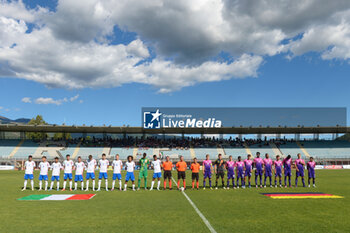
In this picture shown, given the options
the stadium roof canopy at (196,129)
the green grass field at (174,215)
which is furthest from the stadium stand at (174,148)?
the green grass field at (174,215)

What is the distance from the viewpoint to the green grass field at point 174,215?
6824 mm

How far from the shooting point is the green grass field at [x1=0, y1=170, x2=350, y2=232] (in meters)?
6.82

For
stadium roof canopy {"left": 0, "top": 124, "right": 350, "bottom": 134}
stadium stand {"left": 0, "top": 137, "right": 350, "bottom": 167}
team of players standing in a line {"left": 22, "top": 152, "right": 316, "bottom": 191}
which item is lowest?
stadium stand {"left": 0, "top": 137, "right": 350, "bottom": 167}

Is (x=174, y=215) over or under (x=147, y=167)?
under

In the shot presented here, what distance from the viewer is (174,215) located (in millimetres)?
8297

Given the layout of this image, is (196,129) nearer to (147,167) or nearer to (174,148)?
(174,148)

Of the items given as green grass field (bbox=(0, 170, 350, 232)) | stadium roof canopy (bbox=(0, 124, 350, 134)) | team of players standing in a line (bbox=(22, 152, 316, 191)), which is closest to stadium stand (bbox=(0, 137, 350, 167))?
stadium roof canopy (bbox=(0, 124, 350, 134))

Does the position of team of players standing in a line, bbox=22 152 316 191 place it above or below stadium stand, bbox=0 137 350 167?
above

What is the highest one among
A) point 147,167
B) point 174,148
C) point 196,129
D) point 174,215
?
point 196,129

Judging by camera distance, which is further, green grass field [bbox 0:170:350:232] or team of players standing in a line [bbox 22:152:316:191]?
team of players standing in a line [bbox 22:152:316:191]

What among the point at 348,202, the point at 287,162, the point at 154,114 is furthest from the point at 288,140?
the point at 348,202

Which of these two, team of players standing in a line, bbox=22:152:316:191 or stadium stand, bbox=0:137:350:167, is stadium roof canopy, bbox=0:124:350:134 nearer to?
stadium stand, bbox=0:137:350:167

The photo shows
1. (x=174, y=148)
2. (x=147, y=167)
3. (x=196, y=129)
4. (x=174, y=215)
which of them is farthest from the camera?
(x=174, y=148)

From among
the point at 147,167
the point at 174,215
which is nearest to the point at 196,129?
the point at 147,167
